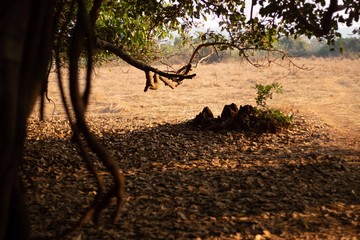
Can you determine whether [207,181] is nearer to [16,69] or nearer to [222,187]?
[222,187]

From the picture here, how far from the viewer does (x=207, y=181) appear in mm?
5488

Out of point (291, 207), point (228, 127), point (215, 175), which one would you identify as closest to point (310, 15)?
point (291, 207)

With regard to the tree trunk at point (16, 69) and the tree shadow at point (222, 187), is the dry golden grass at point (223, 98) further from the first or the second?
the tree trunk at point (16, 69)

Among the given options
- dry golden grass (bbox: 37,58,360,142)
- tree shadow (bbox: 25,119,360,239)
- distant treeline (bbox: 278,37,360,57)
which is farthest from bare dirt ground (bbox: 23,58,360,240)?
distant treeline (bbox: 278,37,360,57)

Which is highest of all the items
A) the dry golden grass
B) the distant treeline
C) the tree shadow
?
the distant treeline

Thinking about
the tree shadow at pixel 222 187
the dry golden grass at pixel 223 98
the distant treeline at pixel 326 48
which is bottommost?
the tree shadow at pixel 222 187

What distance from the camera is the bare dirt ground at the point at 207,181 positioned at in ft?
12.8

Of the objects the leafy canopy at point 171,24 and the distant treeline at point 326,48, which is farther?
the distant treeline at point 326,48

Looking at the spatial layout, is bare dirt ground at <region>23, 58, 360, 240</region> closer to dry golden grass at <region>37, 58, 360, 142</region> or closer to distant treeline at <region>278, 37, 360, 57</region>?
dry golden grass at <region>37, 58, 360, 142</region>

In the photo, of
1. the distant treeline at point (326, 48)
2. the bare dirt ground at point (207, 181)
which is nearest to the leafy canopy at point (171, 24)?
the bare dirt ground at point (207, 181)

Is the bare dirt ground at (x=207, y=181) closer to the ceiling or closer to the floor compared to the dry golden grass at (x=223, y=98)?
closer to the floor

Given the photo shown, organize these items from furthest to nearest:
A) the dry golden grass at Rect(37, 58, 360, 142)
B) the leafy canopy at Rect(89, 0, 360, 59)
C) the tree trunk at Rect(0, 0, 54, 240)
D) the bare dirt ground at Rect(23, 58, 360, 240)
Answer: the dry golden grass at Rect(37, 58, 360, 142) → the leafy canopy at Rect(89, 0, 360, 59) → the bare dirt ground at Rect(23, 58, 360, 240) → the tree trunk at Rect(0, 0, 54, 240)

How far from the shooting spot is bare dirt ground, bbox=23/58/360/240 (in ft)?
12.8

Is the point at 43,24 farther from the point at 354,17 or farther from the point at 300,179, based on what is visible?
the point at 300,179
